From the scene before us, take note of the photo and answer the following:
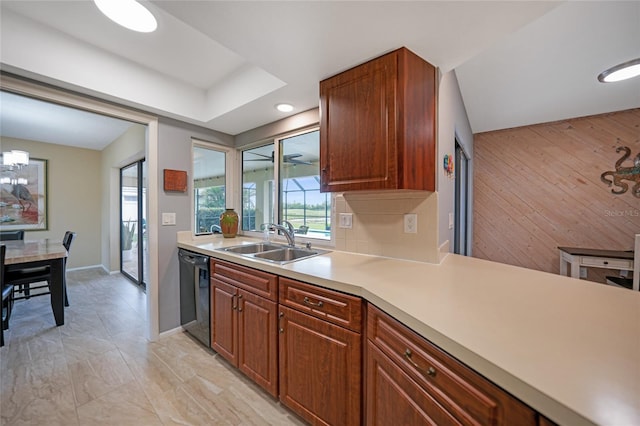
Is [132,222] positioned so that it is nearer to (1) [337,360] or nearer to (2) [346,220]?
Result: (2) [346,220]

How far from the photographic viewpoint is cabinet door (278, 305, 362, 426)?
1163 millimetres

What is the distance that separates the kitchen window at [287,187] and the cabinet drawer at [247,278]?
0.58 metres

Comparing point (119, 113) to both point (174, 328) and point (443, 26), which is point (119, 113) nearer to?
point (174, 328)

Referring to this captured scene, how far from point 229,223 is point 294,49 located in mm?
1939

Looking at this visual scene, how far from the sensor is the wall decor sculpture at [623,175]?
2.81 m

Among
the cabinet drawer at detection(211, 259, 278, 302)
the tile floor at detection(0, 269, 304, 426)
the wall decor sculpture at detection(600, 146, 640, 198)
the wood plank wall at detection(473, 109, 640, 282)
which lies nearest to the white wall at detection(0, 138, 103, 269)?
the tile floor at detection(0, 269, 304, 426)

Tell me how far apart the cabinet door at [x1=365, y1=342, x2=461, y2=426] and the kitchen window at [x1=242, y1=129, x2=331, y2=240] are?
1.26 metres

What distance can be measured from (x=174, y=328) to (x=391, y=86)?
287cm

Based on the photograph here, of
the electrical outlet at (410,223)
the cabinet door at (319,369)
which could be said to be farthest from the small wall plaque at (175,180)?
the electrical outlet at (410,223)

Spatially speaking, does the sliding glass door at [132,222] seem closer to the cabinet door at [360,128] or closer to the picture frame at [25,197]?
the picture frame at [25,197]

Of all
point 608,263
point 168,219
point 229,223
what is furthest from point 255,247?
point 608,263

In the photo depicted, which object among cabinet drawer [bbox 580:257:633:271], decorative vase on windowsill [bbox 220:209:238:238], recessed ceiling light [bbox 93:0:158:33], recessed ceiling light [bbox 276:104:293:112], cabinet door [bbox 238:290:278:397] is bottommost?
cabinet door [bbox 238:290:278:397]

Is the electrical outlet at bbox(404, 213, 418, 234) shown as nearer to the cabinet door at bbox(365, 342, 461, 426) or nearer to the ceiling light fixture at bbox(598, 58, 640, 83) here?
the cabinet door at bbox(365, 342, 461, 426)

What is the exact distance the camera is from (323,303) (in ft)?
4.13
